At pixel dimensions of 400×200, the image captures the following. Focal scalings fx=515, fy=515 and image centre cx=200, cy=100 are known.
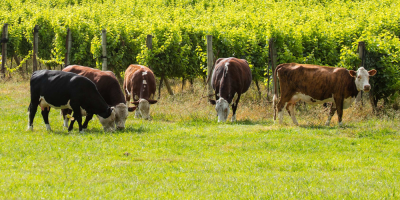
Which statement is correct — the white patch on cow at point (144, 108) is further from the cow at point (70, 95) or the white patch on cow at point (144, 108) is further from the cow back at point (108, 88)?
the cow at point (70, 95)

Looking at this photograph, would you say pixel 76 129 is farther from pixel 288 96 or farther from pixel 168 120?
pixel 288 96

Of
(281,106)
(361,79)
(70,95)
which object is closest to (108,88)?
(70,95)

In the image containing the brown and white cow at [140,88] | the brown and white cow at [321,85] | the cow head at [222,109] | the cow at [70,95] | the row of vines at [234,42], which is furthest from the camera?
the row of vines at [234,42]

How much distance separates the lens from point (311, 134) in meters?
12.1

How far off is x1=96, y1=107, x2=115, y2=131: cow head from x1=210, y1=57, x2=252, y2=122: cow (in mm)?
3282

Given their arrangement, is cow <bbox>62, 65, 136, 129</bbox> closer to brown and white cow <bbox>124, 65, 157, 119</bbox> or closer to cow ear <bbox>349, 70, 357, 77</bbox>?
brown and white cow <bbox>124, 65, 157, 119</bbox>

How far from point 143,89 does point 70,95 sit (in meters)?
3.53

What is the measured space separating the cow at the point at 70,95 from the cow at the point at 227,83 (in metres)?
3.44

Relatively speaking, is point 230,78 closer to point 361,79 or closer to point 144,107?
point 144,107

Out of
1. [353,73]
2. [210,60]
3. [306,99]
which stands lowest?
[306,99]

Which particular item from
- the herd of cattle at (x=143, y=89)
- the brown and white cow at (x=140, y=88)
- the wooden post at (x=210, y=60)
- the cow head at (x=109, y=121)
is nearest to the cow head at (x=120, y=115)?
the herd of cattle at (x=143, y=89)

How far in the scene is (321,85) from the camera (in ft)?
44.8

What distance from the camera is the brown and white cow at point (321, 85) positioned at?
44.4 ft

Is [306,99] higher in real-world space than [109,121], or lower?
higher
